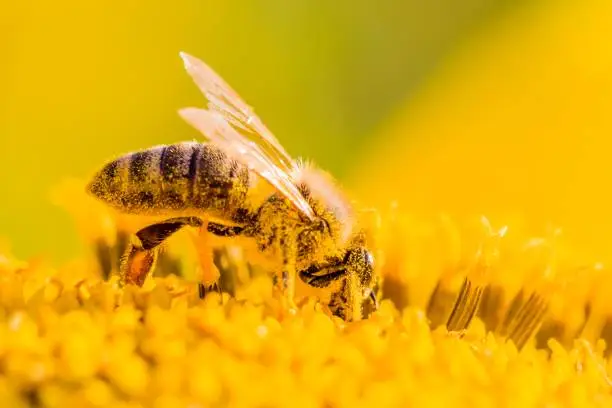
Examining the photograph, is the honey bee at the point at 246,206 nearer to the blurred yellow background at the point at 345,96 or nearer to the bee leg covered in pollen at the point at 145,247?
the bee leg covered in pollen at the point at 145,247

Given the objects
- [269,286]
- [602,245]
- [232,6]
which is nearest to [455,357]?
[269,286]

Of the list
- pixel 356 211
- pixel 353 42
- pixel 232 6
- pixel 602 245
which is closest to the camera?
pixel 356 211

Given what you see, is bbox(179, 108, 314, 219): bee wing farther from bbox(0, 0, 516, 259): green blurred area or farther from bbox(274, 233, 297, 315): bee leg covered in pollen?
bbox(0, 0, 516, 259): green blurred area

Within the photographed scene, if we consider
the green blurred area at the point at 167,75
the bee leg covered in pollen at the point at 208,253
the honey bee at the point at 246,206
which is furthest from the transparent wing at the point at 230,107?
the green blurred area at the point at 167,75

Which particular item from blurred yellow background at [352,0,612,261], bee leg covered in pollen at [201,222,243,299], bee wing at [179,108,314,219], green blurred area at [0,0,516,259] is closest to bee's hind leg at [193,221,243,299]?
bee leg covered in pollen at [201,222,243,299]

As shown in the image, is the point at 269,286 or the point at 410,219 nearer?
the point at 269,286

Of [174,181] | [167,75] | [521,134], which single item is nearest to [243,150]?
[174,181]

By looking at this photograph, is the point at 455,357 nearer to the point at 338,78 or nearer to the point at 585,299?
the point at 585,299

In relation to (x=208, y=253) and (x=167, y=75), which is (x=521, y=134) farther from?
(x=208, y=253)
